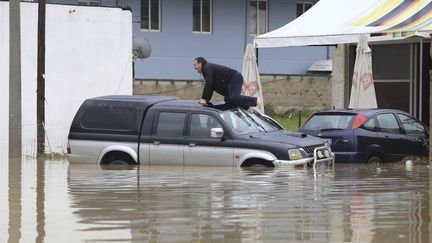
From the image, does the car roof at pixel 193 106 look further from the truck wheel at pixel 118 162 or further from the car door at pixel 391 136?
the car door at pixel 391 136

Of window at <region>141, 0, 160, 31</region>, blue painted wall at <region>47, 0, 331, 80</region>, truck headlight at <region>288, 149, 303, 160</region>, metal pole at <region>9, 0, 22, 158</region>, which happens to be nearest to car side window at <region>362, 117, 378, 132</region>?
truck headlight at <region>288, 149, 303, 160</region>

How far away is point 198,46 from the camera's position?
38.2m

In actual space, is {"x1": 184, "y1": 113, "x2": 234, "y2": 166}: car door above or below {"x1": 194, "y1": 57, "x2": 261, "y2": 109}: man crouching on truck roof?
below

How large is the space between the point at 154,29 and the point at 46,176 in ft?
78.2

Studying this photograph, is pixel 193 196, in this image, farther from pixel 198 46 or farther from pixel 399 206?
pixel 198 46

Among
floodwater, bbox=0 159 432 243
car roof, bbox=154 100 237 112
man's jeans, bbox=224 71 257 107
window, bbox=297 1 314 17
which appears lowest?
floodwater, bbox=0 159 432 243

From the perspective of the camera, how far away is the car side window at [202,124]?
14.3m

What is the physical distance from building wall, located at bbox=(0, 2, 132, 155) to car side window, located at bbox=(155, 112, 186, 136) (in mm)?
6817

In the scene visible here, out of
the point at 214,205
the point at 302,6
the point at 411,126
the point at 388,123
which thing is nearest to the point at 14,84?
the point at 388,123

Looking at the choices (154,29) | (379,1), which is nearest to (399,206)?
(379,1)

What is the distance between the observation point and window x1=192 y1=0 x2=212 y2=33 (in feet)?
125

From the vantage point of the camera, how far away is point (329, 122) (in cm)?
1692

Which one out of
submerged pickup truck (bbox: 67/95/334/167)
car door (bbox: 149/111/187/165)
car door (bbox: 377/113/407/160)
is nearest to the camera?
submerged pickup truck (bbox: 67/95/334/167)

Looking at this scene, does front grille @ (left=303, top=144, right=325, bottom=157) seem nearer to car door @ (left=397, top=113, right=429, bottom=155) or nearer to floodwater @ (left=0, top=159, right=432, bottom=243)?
floodwater @ (left=0, top=159, right=432, bottom=243)
